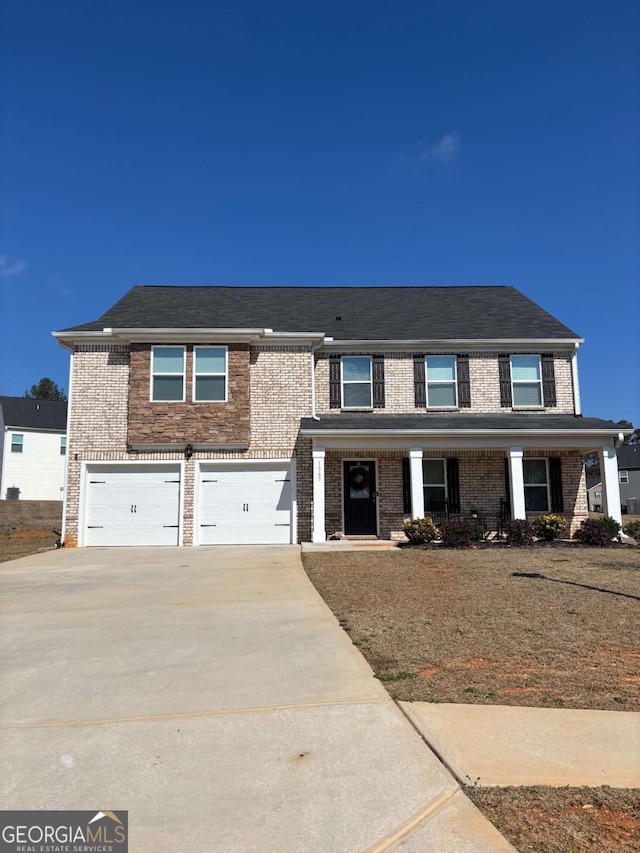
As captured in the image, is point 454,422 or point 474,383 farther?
point 474,383

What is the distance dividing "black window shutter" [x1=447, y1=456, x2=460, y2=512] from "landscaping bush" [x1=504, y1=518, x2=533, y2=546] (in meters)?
2.21

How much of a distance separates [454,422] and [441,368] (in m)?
2.07

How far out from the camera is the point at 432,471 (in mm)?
16297

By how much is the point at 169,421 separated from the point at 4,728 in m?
12.1

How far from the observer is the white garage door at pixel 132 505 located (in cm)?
1529

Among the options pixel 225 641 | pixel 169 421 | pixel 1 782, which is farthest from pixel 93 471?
pixel 1 782

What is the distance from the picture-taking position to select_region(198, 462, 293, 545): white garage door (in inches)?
603

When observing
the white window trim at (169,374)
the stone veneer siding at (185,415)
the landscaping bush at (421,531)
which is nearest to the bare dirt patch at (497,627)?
the landscaping bush at (421,531)

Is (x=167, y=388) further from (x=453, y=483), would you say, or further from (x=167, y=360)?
(x=453, y=483)

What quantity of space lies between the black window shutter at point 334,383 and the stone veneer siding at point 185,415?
2.59 meters

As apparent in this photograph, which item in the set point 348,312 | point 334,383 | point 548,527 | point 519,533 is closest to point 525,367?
point 548,527

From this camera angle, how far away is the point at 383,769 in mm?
2879

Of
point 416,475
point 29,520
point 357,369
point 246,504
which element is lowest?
point 29,520

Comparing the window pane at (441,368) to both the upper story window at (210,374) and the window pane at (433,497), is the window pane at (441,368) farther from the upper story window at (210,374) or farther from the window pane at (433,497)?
the upper story window at (210,374)
